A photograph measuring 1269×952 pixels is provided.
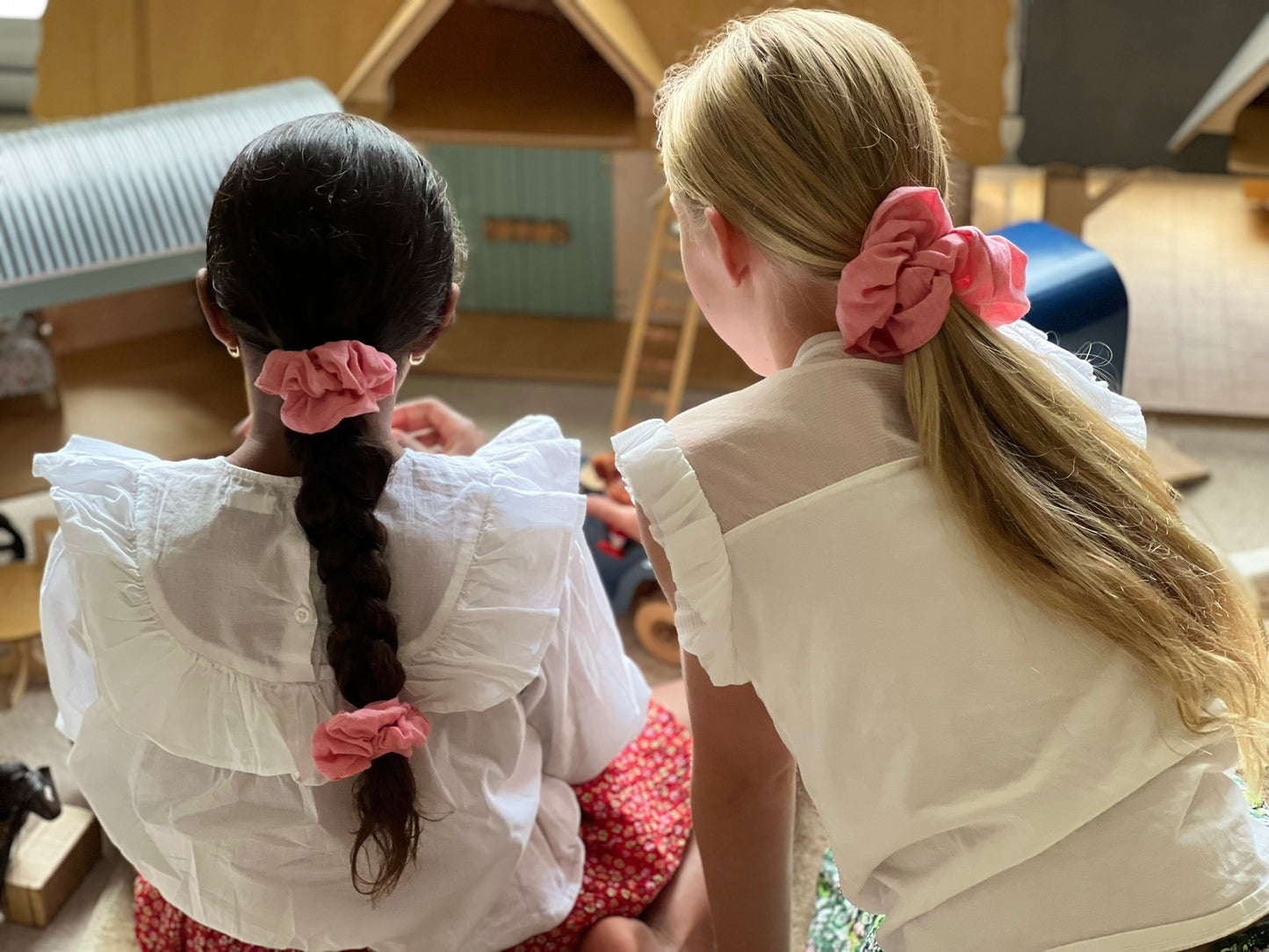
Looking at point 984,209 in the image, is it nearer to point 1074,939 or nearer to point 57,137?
point 57,137

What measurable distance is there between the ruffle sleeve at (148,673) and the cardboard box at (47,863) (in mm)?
472

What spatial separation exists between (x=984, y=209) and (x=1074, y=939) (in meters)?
1.98

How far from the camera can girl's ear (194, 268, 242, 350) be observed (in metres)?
0.89

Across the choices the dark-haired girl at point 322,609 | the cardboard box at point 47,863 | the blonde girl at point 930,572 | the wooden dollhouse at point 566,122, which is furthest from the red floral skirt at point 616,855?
the wooden dollhouse at point 566,122

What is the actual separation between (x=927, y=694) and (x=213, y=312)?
1.73ft

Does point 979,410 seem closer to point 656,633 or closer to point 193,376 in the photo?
point 656,633

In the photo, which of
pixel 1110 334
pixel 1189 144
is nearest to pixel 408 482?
pixel 1110 334

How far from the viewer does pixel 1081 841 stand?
2.44 feet

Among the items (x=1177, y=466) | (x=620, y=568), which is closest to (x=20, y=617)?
(x=620, y=568)

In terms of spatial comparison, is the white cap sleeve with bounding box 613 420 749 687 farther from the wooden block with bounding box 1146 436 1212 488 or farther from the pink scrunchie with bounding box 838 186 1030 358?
the wooden block with bounding box 1146 436 1212 488

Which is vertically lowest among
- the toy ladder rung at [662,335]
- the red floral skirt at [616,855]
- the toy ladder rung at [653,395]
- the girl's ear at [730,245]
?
the toy ladder rung at [653,395]

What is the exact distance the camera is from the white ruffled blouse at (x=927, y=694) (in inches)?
29.0

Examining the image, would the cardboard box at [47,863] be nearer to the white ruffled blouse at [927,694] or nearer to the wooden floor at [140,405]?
the wooden floor at [140,405]

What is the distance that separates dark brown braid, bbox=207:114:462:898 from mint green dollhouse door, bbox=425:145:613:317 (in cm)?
139
